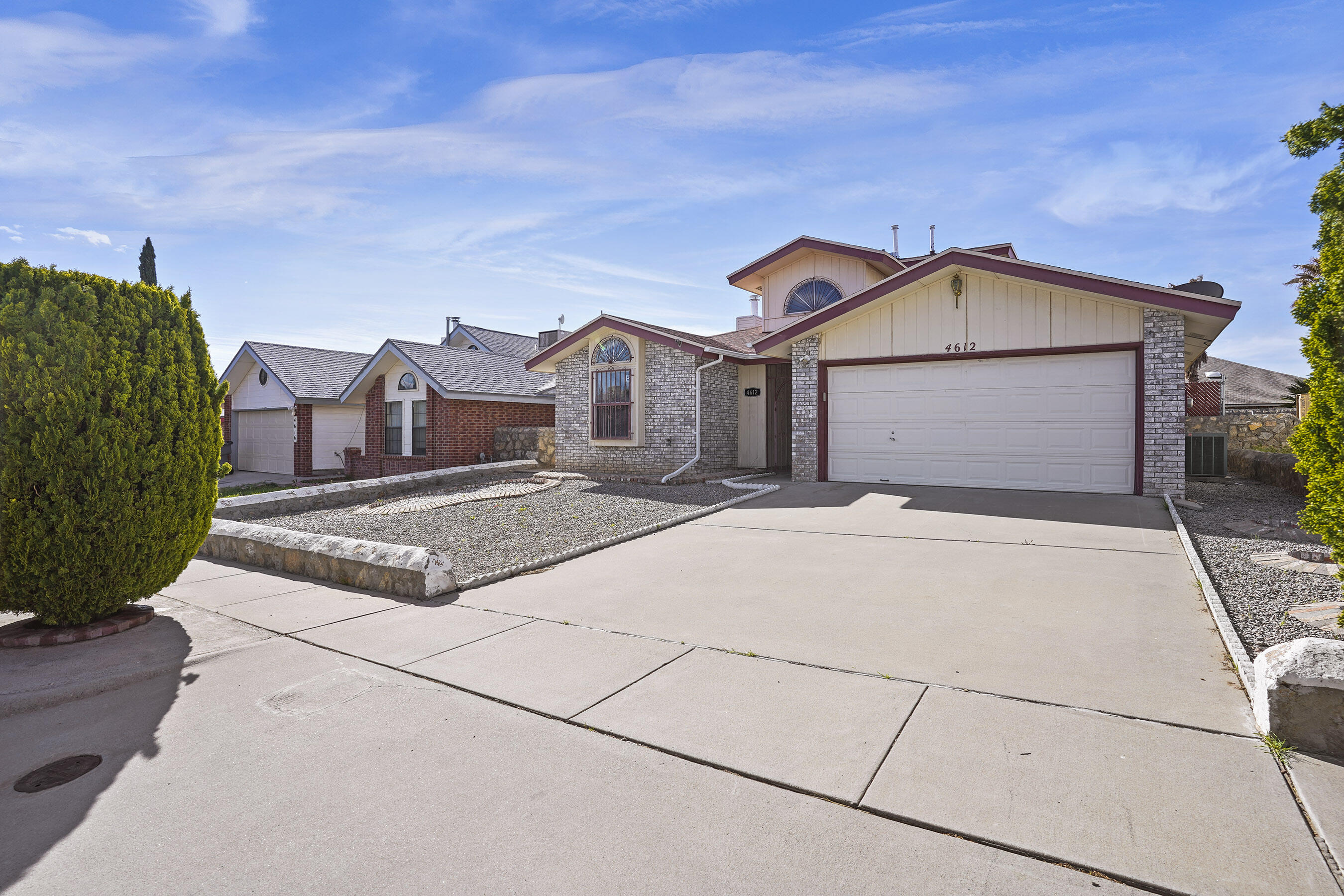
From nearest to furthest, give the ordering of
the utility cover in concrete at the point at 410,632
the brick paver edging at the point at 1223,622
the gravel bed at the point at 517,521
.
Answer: the brick paver edging at the point at 1223,622
the utility cover in concrete at the point at 410,632
the gravel bed at the point at 517,521

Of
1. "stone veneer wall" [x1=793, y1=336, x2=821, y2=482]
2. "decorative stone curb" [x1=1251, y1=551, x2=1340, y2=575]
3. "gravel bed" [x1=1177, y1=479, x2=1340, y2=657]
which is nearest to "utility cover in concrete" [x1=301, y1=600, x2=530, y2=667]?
"gravel bed" [x1=1177, y1=479, x2=1340, y2=657]

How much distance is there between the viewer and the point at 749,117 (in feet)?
33.8

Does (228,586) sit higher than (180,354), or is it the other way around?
(180,354)

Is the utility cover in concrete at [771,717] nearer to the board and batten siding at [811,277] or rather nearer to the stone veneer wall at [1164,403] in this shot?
the stone veneer wall at [1164,403]

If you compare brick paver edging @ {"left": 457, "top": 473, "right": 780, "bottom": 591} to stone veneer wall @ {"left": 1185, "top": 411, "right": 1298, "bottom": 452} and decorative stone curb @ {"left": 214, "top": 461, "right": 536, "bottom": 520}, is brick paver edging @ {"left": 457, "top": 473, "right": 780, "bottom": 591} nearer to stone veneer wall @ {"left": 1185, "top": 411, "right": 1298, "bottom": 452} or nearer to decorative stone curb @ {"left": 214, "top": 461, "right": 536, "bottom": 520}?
decorative stone curb @ {"left": 214, "top": 461, "right": 536, "bottom": 520}

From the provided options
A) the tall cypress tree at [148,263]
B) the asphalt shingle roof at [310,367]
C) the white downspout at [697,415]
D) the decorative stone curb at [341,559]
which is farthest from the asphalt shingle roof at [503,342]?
the decorative stone curb at [341,559]

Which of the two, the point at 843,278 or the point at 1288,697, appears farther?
the point at 843,278

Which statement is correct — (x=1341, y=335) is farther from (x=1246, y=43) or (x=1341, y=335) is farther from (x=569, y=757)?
(x=1246, y=43)

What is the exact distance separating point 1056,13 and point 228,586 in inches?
433

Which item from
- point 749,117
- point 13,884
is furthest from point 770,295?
point 13,884

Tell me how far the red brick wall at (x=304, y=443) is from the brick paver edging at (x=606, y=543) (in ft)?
51.0

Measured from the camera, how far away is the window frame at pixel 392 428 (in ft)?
62.5

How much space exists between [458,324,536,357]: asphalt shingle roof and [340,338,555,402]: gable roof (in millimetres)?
6533

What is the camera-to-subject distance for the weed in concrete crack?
2682 mm
